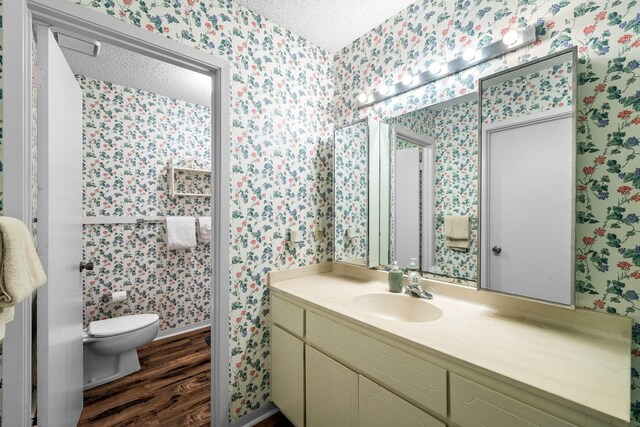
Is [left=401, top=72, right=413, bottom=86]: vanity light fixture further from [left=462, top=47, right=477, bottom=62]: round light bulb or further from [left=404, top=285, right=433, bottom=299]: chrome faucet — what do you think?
[left=404, top=285, right=433, bottom=299]: chrome faucet

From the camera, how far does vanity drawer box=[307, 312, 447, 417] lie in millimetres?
874

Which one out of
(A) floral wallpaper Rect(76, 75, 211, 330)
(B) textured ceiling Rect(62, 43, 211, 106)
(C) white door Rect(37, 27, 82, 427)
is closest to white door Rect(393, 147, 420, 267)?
(C) white door Rect(37, 27, 82, 427)

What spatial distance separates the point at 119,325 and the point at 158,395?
0.67m

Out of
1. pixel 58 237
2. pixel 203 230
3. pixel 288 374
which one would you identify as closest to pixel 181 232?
pixel 203 230

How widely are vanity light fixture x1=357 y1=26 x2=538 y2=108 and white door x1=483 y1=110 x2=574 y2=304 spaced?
35cm

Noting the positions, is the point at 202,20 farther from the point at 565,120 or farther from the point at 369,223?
the point at 565,120

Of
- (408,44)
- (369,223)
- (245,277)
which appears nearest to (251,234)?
(245,277)

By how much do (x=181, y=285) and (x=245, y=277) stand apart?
1.75 meters

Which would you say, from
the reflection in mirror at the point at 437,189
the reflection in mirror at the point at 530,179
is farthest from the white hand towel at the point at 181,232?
the reflection in mirror at the point at 530,179

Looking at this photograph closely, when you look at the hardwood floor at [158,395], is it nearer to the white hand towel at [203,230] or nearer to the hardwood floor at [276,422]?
the hardwood floor at [276,422]

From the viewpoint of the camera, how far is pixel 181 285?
2.91 meters

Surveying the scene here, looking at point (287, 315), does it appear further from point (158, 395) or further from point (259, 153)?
point (158, 395)

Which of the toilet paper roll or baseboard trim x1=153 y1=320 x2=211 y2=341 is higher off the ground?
the toilet paper roll

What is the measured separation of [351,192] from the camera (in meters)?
1.84
